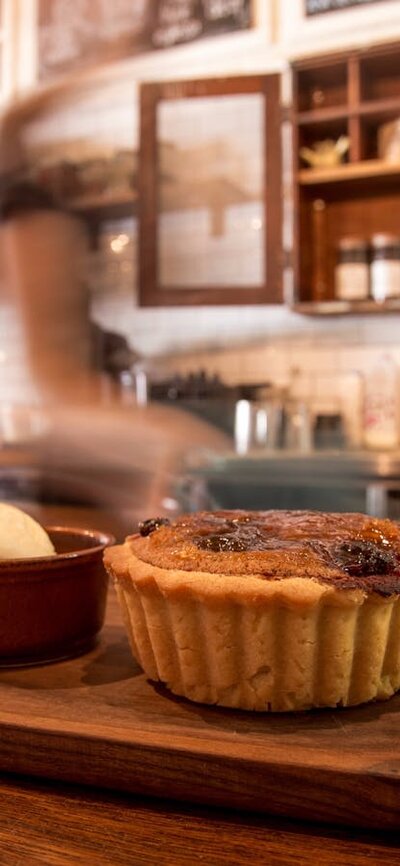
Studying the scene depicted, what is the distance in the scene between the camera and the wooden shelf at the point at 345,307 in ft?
10.8

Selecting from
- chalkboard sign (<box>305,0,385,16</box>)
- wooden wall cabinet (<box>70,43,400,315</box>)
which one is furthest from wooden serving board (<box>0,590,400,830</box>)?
chalkboard sign (<box>305,0,385,16</box>)

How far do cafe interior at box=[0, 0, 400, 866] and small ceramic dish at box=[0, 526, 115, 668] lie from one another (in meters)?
1.02

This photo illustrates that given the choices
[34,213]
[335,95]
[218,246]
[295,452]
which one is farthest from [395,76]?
[34,213]

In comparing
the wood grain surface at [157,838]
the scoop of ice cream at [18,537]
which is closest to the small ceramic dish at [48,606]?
the scoop of ice cream at [18,537]

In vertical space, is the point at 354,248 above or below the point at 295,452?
above

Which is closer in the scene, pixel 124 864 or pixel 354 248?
pixel 124 864

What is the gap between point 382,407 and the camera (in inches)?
132

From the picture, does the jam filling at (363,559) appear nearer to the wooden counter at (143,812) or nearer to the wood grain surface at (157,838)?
the wooden counter at (143,812)

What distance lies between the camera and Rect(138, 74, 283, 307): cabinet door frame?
11.4ft

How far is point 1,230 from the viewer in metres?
4.57

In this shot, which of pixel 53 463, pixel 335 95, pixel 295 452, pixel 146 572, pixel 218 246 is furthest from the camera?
pixel 53 463

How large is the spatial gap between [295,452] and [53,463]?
4.46ft

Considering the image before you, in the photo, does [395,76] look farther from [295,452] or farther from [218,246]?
[295,452]

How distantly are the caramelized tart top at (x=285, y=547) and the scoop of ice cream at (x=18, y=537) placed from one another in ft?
0.35
